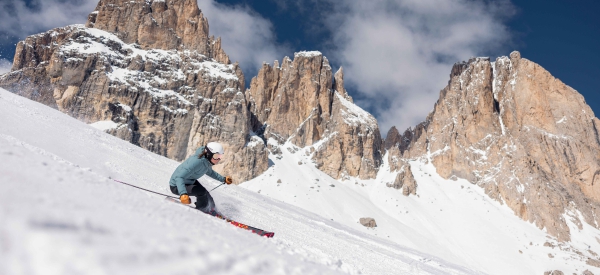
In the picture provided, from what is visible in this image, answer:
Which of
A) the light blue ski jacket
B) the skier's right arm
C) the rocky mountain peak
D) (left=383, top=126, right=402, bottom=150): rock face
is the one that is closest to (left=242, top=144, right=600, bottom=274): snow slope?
(left=383, top=126, right=402, bottom=150): rock face

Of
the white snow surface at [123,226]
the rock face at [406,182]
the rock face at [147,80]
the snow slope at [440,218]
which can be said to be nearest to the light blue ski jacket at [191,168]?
the white snow surface at [123,226]

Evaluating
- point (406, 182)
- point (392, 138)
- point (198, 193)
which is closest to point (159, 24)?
point (406, 182)

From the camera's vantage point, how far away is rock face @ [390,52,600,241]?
80625 mm

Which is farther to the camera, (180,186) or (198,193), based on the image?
(198,193)

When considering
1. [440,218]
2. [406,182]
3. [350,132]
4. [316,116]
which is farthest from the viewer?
[316,116]

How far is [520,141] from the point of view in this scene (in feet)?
302

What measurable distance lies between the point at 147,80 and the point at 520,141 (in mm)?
107469

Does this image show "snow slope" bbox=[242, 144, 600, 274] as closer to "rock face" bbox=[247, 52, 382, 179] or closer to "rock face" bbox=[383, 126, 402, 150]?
"rock face" bbox=[247, 52, 382, 179]

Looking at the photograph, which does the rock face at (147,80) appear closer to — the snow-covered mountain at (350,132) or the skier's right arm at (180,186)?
the snow-covered mountain at (350,132)

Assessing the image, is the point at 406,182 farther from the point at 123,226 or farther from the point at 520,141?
the point at 123,226

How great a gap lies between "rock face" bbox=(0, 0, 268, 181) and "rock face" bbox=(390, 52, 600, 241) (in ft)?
174

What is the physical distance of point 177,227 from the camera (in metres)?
2.51

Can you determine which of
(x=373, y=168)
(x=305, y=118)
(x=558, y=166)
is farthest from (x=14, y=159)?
(x=558, y=166)

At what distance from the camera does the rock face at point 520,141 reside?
80625mm
